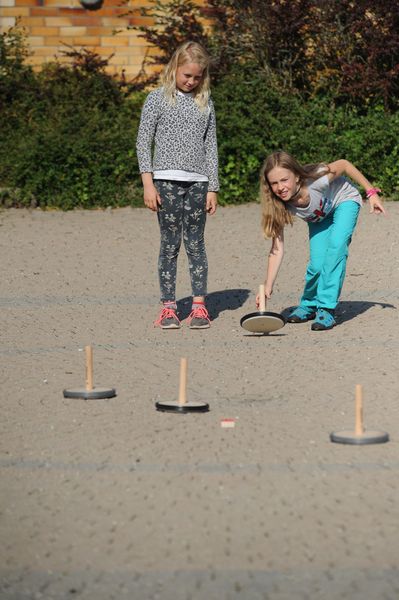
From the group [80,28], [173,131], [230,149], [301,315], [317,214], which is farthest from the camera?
[80,28]

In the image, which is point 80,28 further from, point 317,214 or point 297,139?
point 317,214

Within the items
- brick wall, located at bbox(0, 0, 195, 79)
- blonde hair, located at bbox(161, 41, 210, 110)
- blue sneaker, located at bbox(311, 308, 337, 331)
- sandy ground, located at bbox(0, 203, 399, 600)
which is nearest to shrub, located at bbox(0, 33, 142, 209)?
brick wall, located at bbox(0, 0, 195, 79)

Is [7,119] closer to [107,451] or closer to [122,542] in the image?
[107,451]

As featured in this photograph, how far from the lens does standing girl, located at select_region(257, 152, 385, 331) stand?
839 centimetres

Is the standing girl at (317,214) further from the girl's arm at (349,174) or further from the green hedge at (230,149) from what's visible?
the green hedge at (230,149)

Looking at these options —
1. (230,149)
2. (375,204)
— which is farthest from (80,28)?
Answer: (375,204)

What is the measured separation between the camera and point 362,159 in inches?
557

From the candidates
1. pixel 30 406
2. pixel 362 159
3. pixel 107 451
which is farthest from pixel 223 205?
pixel 107 451

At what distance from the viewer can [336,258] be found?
8805mm

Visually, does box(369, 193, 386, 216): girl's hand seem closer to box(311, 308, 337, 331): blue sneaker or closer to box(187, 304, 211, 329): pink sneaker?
box(311, 308, 337, 331): blue sneaker

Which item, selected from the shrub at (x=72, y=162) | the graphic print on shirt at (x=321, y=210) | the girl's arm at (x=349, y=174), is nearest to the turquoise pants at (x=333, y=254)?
the graphic print on shirt at (x=321, y=210)

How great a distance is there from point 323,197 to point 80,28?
924 centimetres

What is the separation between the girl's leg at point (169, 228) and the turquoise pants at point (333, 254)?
945 millimetres

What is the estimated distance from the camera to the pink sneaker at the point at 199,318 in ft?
Answer: 29.1
